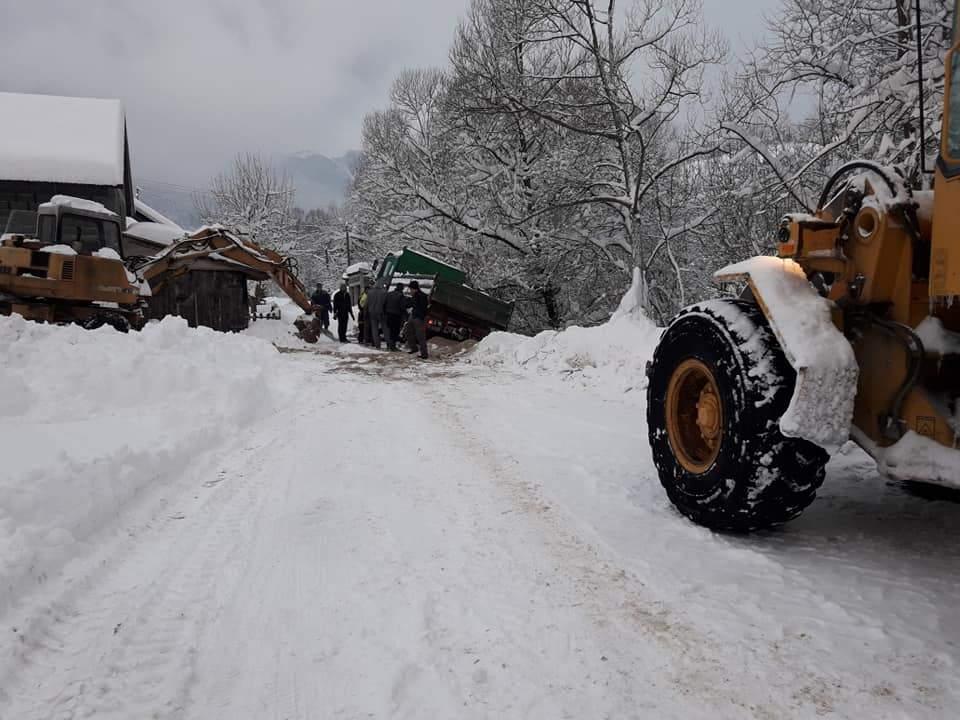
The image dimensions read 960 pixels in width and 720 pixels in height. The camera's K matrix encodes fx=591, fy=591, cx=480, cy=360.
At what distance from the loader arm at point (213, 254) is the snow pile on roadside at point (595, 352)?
8052mm

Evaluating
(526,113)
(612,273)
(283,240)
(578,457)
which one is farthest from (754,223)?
(283,240)

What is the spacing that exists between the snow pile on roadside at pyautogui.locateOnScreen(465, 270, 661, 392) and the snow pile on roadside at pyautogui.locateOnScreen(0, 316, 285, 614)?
451 cm

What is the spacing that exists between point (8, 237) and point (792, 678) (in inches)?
542

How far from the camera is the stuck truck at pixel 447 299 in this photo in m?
15.5

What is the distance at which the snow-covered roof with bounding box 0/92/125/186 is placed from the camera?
20.7 metres

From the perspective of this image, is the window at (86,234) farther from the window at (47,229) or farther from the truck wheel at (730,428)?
the truck wheel at (730,428)

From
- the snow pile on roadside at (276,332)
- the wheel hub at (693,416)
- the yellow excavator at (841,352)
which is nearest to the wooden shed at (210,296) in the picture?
the snow pile on roadside at (276,332)

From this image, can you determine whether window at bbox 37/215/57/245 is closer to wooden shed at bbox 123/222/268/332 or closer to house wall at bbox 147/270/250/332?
wooden shed at bbox 123/222/268/332

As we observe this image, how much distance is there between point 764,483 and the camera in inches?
108

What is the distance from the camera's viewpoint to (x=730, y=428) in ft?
9.34

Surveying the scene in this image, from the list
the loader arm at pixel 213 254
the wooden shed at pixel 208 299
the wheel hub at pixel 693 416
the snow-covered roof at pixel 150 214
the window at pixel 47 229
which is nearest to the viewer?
the wheel hub at pixel 693 416

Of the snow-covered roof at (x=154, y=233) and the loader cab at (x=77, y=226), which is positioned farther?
the snow-covered roof at (x=154, y=233)

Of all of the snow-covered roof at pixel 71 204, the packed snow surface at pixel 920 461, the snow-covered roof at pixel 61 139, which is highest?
the snow-covered roof at pixel 61 139

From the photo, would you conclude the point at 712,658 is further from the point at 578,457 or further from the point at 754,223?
the point at 754,223
